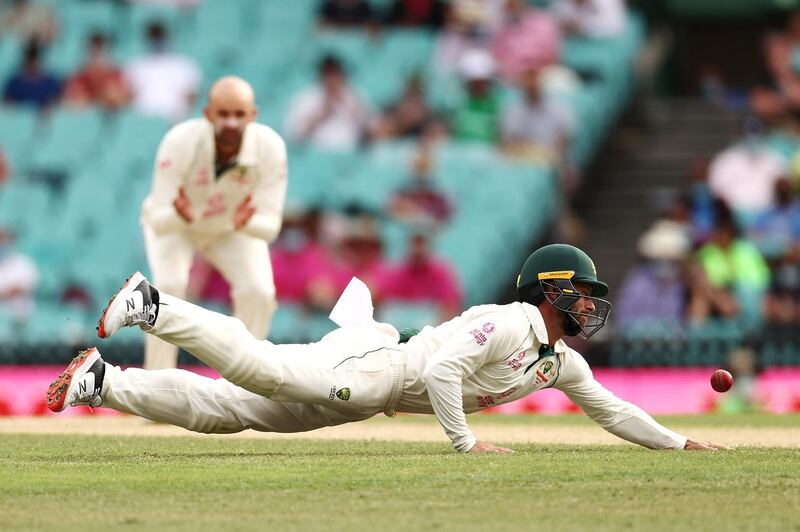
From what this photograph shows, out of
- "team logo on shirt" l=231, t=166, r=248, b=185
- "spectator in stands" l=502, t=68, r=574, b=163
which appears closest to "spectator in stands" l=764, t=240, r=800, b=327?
"spectator in stands" l=502, t=68, r=574, b=163

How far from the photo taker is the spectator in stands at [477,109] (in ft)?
57.8

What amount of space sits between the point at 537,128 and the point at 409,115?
1.62 metres

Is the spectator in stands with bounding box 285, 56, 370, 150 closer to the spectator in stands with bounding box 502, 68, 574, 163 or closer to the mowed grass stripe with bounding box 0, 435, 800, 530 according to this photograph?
the spectator in stands with bounding box 502, 68, 574, 163

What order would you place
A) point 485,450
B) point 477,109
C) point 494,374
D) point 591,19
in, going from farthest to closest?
point 591,19, point 477,109, point 494,374, point 485,450

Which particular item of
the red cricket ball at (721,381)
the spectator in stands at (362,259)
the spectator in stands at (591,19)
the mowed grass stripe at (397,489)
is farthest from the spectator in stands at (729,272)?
the mowed grass stripe at (397,489)

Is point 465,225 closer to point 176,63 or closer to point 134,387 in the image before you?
point 176,63

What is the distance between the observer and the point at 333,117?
734 inches

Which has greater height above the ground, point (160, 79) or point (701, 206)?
point (160, 79)

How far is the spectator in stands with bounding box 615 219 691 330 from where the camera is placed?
15.2 metres

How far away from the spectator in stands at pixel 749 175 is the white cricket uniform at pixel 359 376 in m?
8.80

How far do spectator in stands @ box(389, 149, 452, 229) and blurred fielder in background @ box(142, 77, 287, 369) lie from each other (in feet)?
18.7

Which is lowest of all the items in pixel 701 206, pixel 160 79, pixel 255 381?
pixel 255 381

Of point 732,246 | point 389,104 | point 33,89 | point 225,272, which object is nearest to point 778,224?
→ point 732,246

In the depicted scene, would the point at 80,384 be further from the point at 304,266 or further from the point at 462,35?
the point at 462,35
